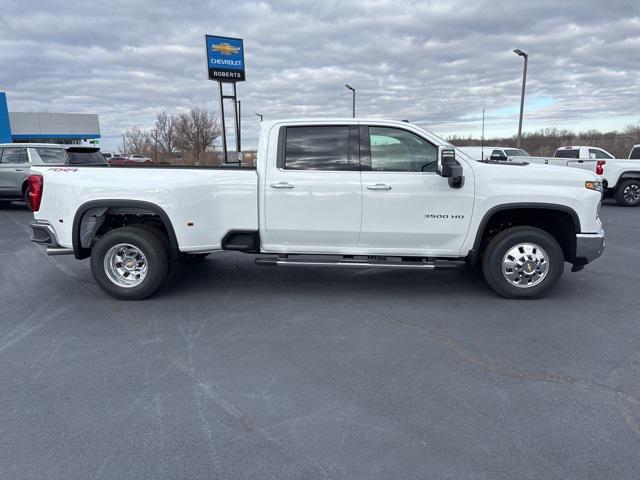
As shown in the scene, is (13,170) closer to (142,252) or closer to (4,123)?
(142,252)

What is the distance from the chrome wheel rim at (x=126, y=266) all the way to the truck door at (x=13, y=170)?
10.2 meters

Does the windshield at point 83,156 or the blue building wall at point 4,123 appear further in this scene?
the blue building wall at point 4,123

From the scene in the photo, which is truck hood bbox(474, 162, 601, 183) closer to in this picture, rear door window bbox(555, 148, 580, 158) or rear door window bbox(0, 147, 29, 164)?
rear door window bbox(0, 147, 29, 164)

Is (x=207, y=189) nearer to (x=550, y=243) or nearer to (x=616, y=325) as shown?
(x=550, y=243)


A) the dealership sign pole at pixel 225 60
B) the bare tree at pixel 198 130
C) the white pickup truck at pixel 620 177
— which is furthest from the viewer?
the bare tree at pixel 198 130

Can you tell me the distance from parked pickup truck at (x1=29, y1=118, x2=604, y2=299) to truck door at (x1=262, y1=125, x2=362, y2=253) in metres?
0.01

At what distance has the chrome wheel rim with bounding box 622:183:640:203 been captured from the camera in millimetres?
15586


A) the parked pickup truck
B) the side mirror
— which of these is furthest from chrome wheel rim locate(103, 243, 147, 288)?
the side mirror

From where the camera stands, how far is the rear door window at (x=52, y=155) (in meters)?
14.1

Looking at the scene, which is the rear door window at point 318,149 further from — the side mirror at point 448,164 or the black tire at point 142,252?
the black tire at point 142,252

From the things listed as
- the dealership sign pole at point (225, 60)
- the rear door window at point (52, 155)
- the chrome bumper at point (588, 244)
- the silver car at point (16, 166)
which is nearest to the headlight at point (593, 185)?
the chrome bumper at point (588, 244)

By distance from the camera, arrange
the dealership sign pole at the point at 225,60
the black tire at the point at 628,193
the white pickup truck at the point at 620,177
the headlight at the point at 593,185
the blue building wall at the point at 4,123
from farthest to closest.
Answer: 1. the blue building wall at the point at 4,123
2. the dealership sign pole at the point at 225,60
3. the black tire at the point at 628,193
4. the white pickup truck at the point at 620,177
5. the headlight at the point at 593,185

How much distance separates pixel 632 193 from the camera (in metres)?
15.6

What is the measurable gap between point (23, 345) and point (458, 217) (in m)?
4.55
